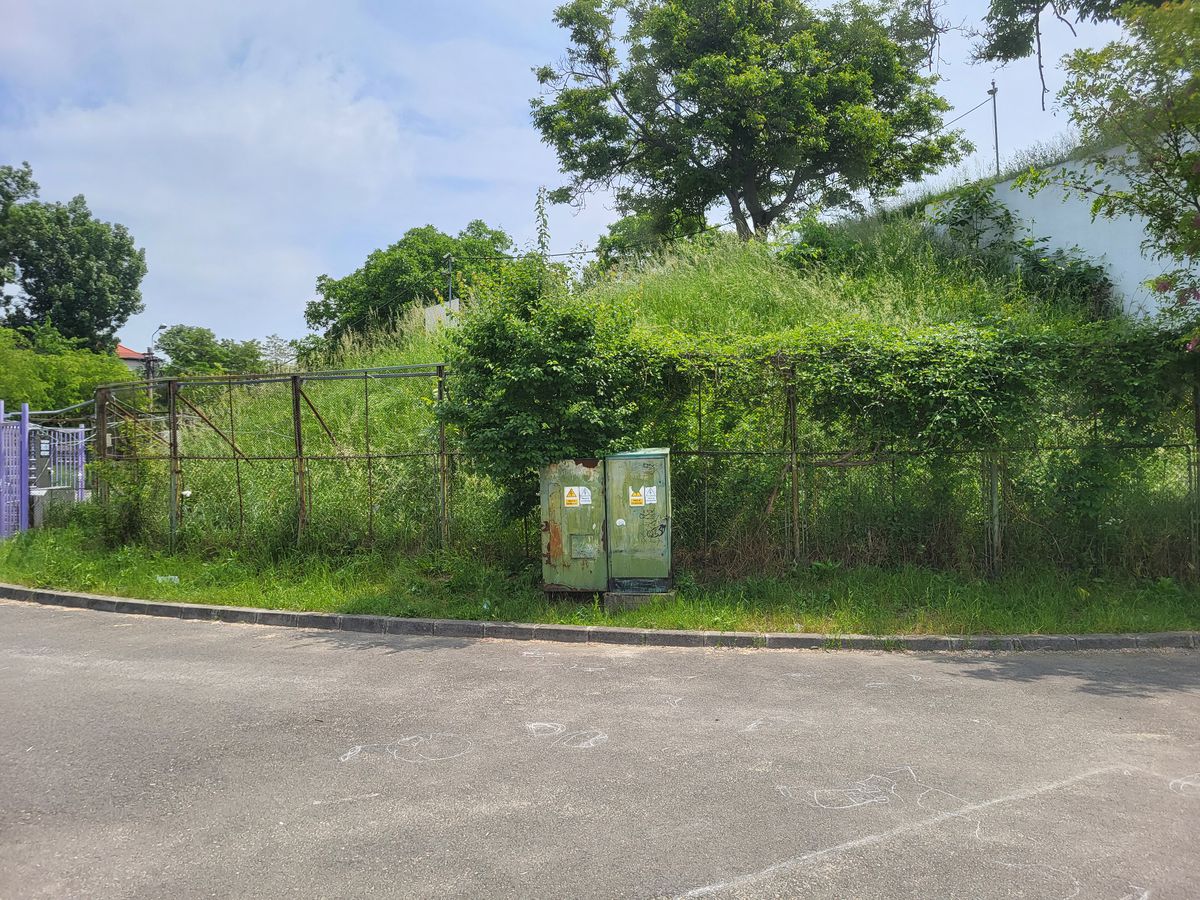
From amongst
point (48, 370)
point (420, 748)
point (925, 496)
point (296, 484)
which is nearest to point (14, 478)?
point (296, 484)

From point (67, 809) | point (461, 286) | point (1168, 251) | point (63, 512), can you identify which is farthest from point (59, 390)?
point (1168, 251)

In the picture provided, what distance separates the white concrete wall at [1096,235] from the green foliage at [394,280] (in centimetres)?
2867

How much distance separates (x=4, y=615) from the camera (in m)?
9.91

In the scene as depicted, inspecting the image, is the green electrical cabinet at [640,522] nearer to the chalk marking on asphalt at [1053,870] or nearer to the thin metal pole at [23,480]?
the chalk marking on asphalt at [1053,870]

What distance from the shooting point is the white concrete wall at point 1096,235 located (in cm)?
1502

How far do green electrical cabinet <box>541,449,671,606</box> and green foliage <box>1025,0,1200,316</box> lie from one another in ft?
19.3

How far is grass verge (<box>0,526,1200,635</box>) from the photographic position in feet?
26.8

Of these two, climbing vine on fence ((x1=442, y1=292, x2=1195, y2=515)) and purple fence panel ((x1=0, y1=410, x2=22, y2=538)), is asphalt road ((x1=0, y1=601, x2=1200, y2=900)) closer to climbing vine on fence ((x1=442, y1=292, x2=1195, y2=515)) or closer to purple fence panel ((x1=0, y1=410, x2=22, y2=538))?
climbing vine on fence ((x1=442, y1=292, x2=1195, y2=515))

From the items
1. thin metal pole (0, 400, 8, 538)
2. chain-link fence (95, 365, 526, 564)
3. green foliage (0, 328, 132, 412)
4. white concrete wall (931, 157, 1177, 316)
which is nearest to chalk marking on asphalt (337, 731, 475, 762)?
chain-link fence (95, 365, 526, 564)

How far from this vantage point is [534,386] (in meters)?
9.07

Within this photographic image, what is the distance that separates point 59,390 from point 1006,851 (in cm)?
3551

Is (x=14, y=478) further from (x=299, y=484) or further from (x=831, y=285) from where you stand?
(x=831, y=285)

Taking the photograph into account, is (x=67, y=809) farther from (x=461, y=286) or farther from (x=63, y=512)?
(x=63, y=512)

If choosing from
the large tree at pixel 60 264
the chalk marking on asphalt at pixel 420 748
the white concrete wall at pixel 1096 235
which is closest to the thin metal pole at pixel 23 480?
the chalk marking on asphalt at pixel 420 748
